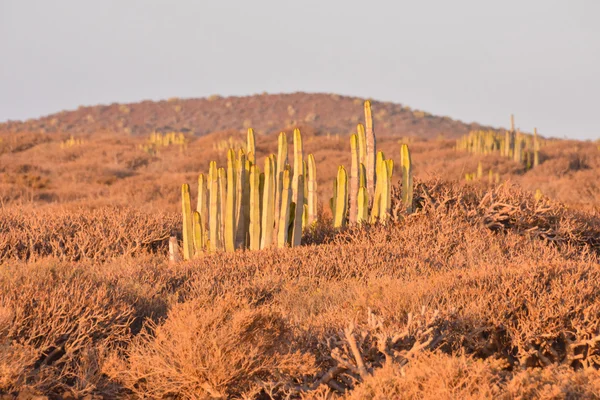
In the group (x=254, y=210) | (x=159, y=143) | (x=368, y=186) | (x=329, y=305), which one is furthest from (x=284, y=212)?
(x=159, y=143)

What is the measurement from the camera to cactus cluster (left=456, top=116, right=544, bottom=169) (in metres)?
26.2

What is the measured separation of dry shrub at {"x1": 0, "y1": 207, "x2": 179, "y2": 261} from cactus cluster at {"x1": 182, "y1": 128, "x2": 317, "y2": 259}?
0.74 metres

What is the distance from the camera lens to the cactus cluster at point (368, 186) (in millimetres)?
9258

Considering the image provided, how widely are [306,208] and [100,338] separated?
518cm

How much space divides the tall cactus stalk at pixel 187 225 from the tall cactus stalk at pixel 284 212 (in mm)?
1180

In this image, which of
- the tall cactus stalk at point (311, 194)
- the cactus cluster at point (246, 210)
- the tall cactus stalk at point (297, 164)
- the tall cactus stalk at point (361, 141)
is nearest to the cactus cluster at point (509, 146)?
the tall cactus stalk at point (361, 141)

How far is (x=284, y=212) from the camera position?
29.0 ft

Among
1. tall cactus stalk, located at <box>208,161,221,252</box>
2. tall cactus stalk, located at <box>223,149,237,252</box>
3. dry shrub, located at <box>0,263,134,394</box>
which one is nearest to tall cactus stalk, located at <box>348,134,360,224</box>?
tall cactus stalk, located at <box>223,149,237,252</box>

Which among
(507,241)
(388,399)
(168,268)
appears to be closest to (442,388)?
(388,399)

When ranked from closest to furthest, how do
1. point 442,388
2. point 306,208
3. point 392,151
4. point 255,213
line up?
point 442,388
point 255,213
point 306,208
point 392,151

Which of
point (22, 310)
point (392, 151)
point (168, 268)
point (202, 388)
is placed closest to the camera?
point (202, 388)

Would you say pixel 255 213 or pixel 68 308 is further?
pixel 255 213

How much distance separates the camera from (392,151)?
32.7 m

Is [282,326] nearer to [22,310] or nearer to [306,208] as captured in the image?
[22,310]
